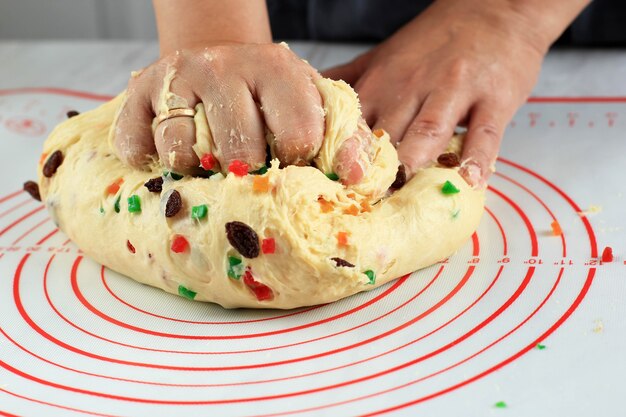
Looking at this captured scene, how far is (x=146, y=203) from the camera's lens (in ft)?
4.56

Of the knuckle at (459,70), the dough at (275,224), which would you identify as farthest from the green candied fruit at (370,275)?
the knuckle at (459,70)

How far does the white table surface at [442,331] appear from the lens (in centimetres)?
117

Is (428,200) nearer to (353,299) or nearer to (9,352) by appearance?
(353,299)

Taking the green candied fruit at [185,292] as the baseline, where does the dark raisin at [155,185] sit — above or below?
above

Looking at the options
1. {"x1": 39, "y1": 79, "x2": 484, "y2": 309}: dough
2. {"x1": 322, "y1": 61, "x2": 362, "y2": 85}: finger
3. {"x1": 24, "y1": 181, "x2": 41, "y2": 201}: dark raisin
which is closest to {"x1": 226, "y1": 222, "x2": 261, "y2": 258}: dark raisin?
{"x1": 39, "y1": 79, "x2": 484, "y2": 309}: dough

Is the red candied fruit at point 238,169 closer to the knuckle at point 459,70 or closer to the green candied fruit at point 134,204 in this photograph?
the green candied fruit at point 134,204

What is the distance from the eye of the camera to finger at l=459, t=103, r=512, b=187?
158 cm

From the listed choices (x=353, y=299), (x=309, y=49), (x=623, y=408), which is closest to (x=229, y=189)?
(x=353, y=299)

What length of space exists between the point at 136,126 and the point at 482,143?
70 cm

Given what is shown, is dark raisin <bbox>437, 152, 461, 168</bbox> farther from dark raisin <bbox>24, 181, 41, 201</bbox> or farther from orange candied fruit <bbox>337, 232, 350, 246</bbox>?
dark raisin <bbox>24, 181, 41, 201</bbox>

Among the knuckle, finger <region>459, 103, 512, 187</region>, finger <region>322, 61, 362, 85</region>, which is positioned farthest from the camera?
finger <region>322, 61, 362, 85</region>

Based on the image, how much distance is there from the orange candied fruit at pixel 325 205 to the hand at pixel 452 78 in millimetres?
269

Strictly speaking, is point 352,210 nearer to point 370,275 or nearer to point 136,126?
point 370,275

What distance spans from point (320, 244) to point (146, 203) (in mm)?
327
